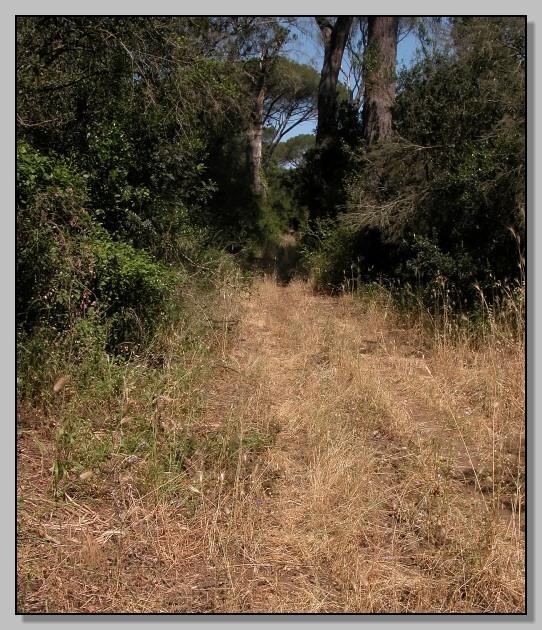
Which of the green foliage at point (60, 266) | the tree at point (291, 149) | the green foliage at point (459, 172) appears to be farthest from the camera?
the tree at point (291, 149)

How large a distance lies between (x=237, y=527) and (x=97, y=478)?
0.88 meters

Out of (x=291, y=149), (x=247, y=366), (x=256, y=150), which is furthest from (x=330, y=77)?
(x=291, y=149)

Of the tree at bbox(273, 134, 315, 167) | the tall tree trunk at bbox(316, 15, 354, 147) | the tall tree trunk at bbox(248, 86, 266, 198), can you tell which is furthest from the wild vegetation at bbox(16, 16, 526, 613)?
the tree at bbox(273, 134, 315, 167)

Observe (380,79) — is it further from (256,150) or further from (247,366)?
(256,150)

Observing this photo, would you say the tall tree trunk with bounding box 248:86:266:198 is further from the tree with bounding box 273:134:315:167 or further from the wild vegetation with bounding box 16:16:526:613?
the tree with bounding box 273:134:315:167

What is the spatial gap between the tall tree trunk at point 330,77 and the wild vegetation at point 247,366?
183 inches

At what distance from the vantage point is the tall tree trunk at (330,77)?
49.6 feet

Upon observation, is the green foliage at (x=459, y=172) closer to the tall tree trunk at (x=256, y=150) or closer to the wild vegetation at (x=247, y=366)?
the wild vegetation at (x=247, y=366)

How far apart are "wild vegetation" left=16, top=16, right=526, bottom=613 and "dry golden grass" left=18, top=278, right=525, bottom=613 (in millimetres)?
15

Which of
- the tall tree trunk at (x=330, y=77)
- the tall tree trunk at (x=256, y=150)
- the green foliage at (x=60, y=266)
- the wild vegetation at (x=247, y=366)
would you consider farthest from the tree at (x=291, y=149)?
the green foliage at (x=60, y=266)

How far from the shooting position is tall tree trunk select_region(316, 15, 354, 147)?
1513 centimetres

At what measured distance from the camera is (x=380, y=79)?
11602 millimetres

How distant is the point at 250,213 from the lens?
17859 mm

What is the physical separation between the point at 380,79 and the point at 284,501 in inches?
417
